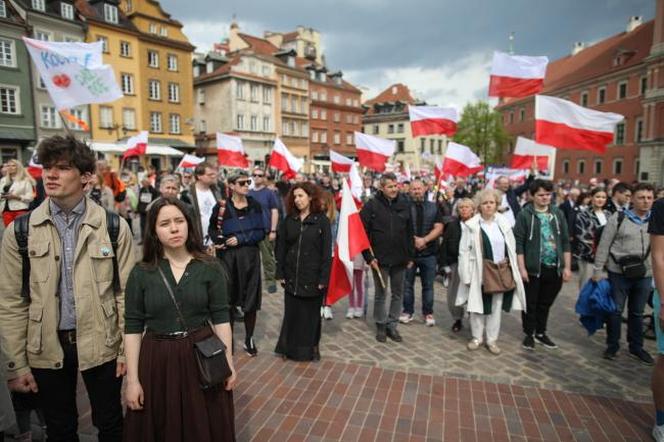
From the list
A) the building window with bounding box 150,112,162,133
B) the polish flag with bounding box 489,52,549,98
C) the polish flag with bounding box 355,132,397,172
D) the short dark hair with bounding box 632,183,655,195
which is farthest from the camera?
the building window with bounding box 150,112,162,133

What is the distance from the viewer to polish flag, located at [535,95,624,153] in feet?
22.1

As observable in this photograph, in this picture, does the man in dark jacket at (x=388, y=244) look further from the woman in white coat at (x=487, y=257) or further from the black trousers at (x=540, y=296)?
the black trousers at (x=540, y=296)

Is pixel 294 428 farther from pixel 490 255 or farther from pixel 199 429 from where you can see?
pixel 490 255

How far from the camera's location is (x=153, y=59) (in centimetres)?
3766

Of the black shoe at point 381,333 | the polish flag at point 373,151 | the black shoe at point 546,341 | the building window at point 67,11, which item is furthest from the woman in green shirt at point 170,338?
the building window at point 67,11

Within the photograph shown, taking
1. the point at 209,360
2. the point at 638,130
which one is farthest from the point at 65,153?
the point at 638,130

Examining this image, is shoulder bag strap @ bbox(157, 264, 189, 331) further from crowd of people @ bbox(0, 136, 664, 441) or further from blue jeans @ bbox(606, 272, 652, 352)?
blue jeans @ bbox(606, 272, 652, 352)

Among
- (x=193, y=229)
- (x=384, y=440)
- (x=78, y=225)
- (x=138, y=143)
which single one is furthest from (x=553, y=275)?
(x=138, y=143)

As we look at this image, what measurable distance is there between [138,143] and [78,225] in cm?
1265

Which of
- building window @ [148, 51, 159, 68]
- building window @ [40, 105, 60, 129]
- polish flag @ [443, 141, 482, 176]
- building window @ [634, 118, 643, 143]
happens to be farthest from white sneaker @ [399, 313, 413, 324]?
building window @ [634, 118, 643, 143]

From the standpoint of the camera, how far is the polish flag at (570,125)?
6750mm

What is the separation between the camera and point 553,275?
5.27 meters

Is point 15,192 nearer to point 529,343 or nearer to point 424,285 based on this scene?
point 424,285

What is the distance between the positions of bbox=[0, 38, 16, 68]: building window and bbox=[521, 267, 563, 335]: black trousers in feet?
119
